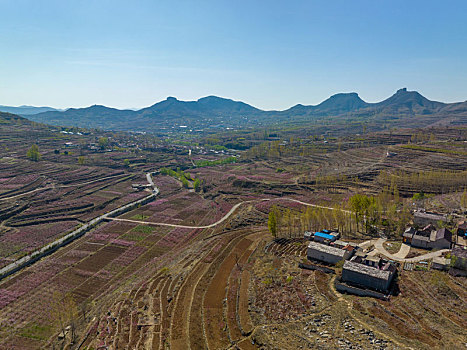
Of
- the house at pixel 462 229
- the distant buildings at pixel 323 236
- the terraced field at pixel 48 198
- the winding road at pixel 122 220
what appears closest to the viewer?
the winding road at pixel 122 220

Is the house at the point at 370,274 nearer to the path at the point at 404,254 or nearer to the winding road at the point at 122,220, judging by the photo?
the path at the point at 404,254

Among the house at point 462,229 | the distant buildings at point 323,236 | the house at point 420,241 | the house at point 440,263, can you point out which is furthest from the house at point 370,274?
the house at point 462,229

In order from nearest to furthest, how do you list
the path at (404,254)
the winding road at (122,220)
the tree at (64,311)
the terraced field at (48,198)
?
the tree at (64,311), the path at (404,254), the winding road at (122,220), the terraced field at (48,198)

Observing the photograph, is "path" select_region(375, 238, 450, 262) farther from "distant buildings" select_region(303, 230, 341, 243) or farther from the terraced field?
the terraced field

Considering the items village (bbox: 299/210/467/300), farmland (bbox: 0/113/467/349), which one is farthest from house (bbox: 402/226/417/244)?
farmland (bbox: 0/113/467/349)

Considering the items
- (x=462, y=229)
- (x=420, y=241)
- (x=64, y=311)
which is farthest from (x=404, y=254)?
(x=64, y=311)

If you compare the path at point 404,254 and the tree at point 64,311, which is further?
the path at point 404,254

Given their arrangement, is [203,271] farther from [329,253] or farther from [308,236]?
[308,236]
